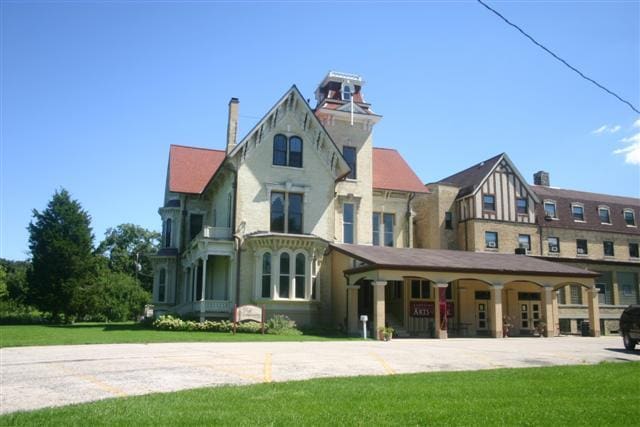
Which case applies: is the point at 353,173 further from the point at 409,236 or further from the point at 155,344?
the point at 155,344

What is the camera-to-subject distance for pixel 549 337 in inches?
1235

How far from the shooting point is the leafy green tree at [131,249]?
8981 cm

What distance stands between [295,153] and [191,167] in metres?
11.0

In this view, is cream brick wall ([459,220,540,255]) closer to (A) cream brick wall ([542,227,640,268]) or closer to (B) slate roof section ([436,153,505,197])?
(A) cream brick wall ([542,227,640,268])

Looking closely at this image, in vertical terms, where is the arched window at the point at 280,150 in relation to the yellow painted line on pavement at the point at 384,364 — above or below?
above

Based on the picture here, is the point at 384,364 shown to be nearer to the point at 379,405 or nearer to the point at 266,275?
the point at 379,405

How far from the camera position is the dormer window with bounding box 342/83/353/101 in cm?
4147

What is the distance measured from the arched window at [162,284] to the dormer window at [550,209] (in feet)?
100

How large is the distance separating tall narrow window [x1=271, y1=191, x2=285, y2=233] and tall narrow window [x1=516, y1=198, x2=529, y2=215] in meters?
20.8

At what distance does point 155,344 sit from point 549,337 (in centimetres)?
2150

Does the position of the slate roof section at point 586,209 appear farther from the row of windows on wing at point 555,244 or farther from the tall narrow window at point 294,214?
the tall narrow window at point 294,214

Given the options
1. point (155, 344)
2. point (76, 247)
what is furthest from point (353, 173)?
point (76, 247)

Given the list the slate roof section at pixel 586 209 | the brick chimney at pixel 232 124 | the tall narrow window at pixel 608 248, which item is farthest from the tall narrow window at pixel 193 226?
the tall narrow window at pixel 608 248

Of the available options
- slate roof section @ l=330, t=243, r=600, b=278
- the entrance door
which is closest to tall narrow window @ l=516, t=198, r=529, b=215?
slate roof section @ l=330, t=243, r=600, b=278
